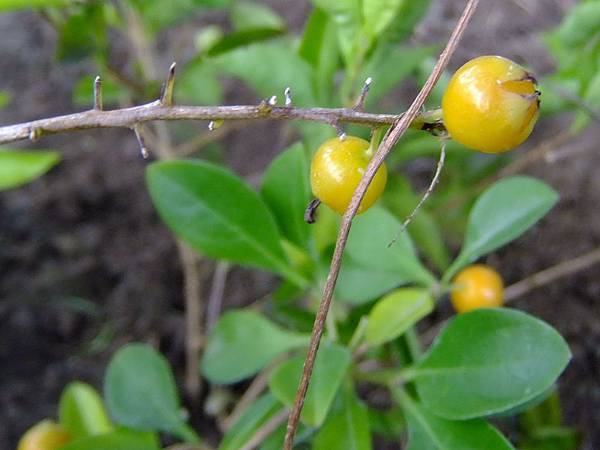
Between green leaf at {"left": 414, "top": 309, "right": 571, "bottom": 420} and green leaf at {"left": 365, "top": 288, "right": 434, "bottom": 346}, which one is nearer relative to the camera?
green leaf at {"left": 414, "top": 309, "right": 571, "bottom": 420}

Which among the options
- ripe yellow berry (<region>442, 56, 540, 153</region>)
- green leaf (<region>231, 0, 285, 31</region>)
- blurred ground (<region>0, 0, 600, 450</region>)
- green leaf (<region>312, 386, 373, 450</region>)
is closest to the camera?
ripe yellow berry (<region>442, 56, 540, 153</region>)

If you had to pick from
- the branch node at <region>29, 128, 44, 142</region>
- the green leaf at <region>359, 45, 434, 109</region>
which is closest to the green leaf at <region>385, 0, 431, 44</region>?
the green leaf at <region>359, 45, 434, 109</region>

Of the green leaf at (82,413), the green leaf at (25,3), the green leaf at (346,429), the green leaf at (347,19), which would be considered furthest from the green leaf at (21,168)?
the green leaf at (346,429)

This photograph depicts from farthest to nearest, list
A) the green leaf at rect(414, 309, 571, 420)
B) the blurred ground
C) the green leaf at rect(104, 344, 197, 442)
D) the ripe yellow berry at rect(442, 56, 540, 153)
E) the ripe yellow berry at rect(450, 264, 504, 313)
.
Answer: the blurred ground, the green leaf at rect(104, 344, 197, 442), the ripe yellow berry at rect(450, 264, 504, 313), the green leaf at rect(414, 309, 571, 420), the ripe yellow berry at rect(442, 56, 540, 153)

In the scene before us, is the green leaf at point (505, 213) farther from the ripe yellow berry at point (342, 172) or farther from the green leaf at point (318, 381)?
the ripe yellow berry at point (342, 172)

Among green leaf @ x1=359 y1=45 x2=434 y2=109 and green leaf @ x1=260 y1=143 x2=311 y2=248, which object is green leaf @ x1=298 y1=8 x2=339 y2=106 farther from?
green leaf @ x1=260 y1=143 x2=311 y2=248

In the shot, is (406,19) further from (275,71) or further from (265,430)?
(265,430)

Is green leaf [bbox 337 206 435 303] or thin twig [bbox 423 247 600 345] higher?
green leaf [bbox 337 206 435 303]

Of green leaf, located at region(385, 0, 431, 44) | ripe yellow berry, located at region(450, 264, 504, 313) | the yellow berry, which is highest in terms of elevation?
green leaf, located at region(385, 0, 431, 44)
